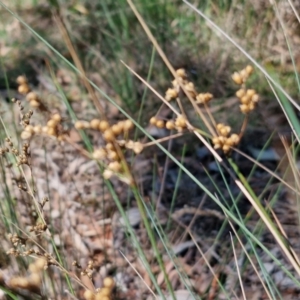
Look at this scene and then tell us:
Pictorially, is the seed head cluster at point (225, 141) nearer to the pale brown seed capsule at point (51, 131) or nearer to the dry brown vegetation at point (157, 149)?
the pale brown seed capsule at point (51, 131)

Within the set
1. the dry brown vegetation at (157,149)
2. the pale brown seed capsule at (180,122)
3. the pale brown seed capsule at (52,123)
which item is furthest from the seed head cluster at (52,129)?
the dry brown vegetation at (157,149)

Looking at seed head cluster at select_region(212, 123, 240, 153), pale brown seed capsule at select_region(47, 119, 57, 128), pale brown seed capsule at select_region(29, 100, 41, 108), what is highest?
pale brown seed capsule at select_region(29, 100, 41, 108)

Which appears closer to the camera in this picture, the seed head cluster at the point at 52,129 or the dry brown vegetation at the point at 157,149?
the seed head cluster at the point at 52,129

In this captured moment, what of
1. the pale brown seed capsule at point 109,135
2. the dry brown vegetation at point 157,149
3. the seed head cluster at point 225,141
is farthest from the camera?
the dry brown vegetation at point 157,149

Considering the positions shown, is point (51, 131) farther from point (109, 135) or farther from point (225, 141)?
point (225, 141)

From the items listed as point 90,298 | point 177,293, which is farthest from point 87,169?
point 90,298

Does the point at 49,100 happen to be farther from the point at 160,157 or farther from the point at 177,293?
the point at 177,293

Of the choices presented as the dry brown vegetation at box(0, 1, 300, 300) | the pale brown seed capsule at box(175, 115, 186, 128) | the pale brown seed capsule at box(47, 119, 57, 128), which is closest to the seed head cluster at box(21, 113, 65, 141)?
the pale brown seed capsule at box(47, 119, 57, 128)

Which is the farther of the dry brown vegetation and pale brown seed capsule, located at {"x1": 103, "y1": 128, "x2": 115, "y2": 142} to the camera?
the dry brown vegetation

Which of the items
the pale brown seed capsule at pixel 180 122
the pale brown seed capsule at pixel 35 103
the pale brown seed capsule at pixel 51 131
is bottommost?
the pale brown seed capsule at pixel 180 122

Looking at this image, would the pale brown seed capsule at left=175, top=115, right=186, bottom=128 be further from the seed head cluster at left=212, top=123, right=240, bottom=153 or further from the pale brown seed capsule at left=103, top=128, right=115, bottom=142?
the pale brown seed capsule at left=103, top=128, right=115, bottom=142

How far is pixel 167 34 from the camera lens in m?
2.34

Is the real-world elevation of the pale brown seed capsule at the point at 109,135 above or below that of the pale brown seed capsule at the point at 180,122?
above

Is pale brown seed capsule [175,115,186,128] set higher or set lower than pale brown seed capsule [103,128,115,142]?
lower
